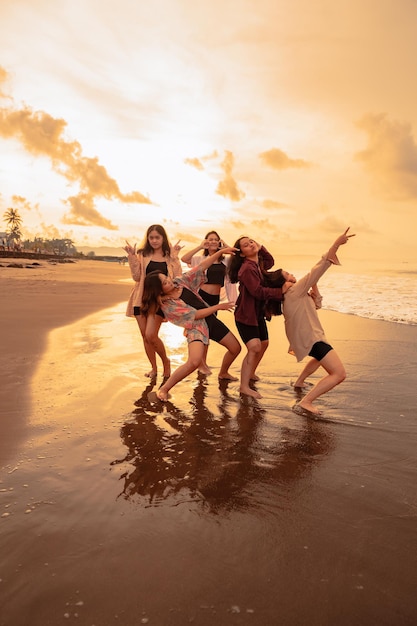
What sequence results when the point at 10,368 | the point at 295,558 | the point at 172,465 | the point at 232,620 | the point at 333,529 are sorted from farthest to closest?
the point at 10,368 → the point at 172,465 → the point at 333,529 → the point at 295,558 → the point at 232,620

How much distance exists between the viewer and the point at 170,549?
2270 mm

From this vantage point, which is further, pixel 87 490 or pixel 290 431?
pixel 290 431

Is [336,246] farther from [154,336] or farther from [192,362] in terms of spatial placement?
[154,336]

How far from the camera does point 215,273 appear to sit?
6.38 metres

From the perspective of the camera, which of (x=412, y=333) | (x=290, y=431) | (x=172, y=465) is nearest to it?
(x=172, y=465)

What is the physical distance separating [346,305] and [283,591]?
554 inches

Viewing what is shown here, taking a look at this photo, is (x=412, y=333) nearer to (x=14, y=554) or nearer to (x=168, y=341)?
(x=168, y=341)

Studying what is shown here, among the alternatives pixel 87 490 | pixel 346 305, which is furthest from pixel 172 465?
pixel 346 305

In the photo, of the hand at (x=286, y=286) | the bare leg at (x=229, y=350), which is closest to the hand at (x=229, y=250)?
the hand at (x=286, y=286)

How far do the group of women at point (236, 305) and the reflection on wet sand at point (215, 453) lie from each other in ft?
1.77

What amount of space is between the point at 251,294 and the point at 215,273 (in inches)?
48.5

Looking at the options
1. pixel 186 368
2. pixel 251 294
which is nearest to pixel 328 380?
pixel 251 294

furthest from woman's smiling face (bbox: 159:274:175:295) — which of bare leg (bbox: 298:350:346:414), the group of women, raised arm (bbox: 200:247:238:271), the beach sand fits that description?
bare leg (bbox: 298:350:346:414)

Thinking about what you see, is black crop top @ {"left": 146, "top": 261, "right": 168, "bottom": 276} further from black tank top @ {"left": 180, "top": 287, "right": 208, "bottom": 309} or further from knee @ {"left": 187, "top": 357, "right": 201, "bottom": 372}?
knee @ {"left": 187, "top": 357, "right": 201, "bottom": 372}
